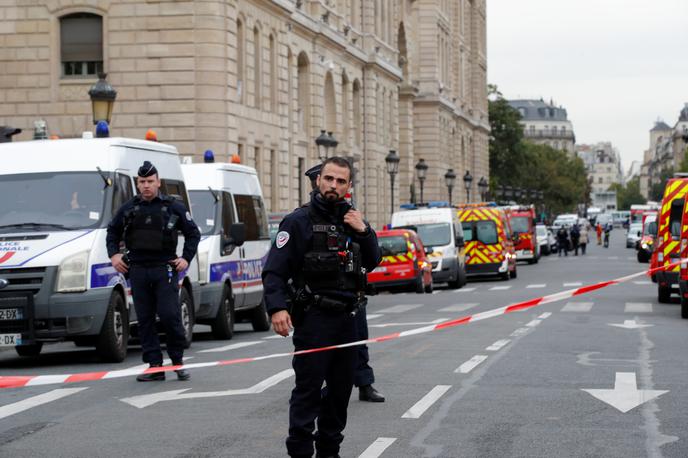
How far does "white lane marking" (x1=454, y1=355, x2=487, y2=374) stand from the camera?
14008mm

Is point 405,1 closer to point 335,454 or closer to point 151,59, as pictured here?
point 151,59

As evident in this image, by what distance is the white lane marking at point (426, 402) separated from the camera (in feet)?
35.6

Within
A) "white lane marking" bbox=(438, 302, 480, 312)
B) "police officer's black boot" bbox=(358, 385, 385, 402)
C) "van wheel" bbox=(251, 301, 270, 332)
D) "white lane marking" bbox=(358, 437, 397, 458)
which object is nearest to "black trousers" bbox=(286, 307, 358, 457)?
"white lane marking" bbox=(358, 437, 397, 458)

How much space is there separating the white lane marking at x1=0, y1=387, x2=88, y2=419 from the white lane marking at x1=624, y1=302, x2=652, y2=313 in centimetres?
1472

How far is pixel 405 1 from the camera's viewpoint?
266ft

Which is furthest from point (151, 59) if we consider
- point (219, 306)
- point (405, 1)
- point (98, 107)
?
point (405, 1)

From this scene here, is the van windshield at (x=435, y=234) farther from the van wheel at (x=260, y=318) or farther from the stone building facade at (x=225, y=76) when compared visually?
the van wheel at (x=260, y=318)

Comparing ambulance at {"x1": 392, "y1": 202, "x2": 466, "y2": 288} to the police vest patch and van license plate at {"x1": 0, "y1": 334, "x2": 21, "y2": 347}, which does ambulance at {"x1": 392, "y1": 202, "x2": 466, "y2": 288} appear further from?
the police vest patch

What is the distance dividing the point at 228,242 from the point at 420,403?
8771 millimetres

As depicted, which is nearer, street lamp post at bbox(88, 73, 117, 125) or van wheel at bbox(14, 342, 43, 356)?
van wheel at bbox(14, 342, 43, 356)

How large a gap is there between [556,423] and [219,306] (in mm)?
9655

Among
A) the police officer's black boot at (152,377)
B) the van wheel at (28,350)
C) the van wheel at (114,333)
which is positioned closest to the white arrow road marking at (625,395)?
the police officer's black boot at (152,377)

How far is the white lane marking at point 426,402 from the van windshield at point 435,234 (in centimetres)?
2749

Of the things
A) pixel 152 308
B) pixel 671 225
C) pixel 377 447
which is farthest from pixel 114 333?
pixel 671 225
